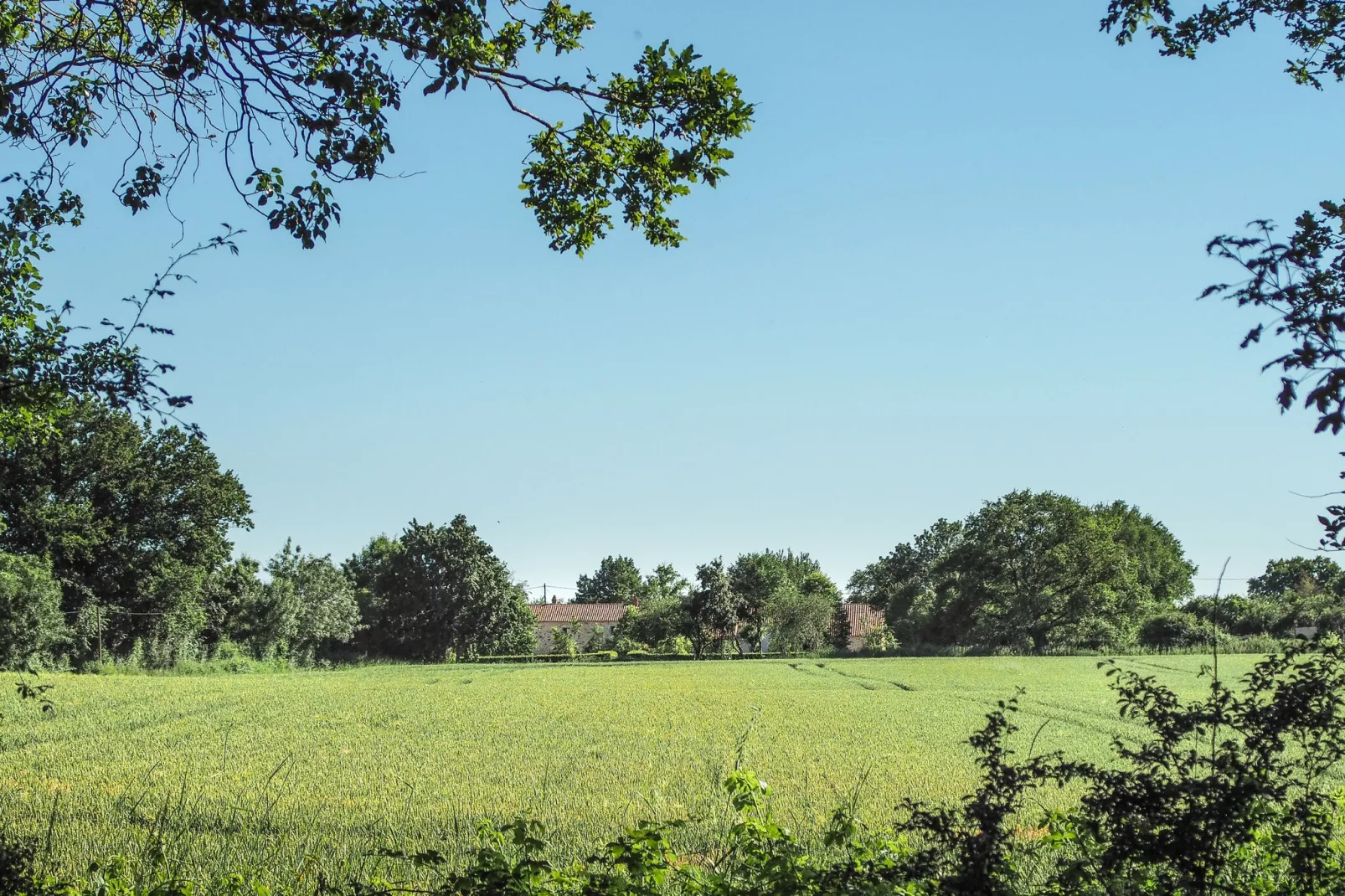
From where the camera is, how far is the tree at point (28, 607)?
3666cm

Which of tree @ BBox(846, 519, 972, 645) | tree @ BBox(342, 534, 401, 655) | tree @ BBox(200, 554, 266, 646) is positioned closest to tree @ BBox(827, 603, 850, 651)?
tree @ BBox(846, 519, 972, 645)

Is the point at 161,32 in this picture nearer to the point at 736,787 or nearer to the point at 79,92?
the point at 79,92

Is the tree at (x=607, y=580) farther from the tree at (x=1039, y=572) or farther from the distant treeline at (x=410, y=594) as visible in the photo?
the tree at (x=1039, y=572)

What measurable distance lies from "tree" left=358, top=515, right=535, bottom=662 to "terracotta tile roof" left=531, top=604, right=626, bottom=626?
2860cm

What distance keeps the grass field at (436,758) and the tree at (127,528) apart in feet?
45.5

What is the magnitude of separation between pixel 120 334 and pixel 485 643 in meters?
70.8

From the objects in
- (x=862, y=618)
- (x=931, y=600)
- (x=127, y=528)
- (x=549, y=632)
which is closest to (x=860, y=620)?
(x=862, y=618)

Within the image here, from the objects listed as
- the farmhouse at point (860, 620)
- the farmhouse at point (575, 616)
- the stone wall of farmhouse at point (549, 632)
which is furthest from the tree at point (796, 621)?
the farmhouse at point (575, 616)

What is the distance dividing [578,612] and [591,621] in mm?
3842

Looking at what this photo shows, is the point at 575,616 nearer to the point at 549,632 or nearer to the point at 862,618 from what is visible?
the point at 549,632

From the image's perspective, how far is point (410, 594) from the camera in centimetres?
7325

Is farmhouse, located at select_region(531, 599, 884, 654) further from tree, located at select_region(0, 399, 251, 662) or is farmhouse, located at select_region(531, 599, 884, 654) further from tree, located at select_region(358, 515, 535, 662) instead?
tree, located at select_region(0, 399, 251, 662)

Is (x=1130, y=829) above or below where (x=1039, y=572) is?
below

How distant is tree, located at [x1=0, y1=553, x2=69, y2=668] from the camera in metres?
36.7
